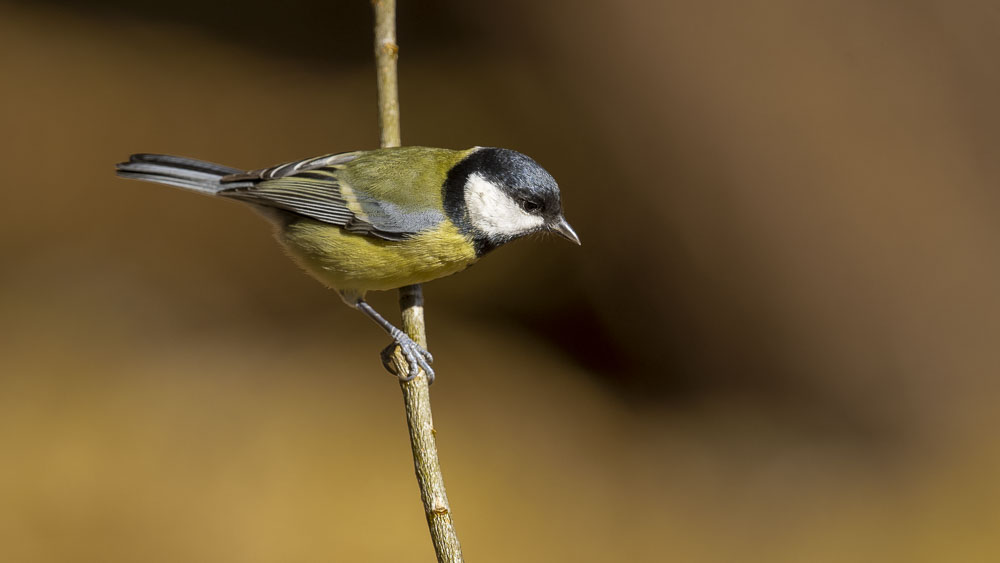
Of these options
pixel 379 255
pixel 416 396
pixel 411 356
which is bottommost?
pixel 416 396

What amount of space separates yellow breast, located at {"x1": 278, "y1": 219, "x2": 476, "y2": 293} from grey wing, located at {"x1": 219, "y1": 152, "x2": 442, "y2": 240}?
0.08ft

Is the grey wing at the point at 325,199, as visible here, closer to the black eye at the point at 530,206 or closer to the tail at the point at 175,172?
the tail at the point at 175,172

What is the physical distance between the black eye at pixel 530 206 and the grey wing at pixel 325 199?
21 cm

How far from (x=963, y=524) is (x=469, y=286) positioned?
2280 millimetres

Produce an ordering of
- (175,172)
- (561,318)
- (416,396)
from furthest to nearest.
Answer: (561,318) → (175,172) → (416,396)

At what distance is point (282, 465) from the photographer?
3201 mm

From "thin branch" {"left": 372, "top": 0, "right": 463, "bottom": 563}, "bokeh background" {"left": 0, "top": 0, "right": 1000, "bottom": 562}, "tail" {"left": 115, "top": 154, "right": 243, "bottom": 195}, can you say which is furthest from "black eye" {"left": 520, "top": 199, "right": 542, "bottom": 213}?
"bokeh background" {"left": 0, "top": 0, "right": 1000, "bottom": 562}

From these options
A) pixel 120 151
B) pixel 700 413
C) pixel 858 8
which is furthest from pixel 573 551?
pixel 120 151

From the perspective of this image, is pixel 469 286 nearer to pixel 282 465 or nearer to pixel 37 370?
pixel 282 465

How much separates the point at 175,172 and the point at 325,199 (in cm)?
40

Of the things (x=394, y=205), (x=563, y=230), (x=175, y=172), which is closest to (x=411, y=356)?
(x=394, y=205)

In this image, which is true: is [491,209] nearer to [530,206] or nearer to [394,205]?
[530,206]

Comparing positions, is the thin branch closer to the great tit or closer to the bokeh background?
the great tit

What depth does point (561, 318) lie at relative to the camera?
369cm
